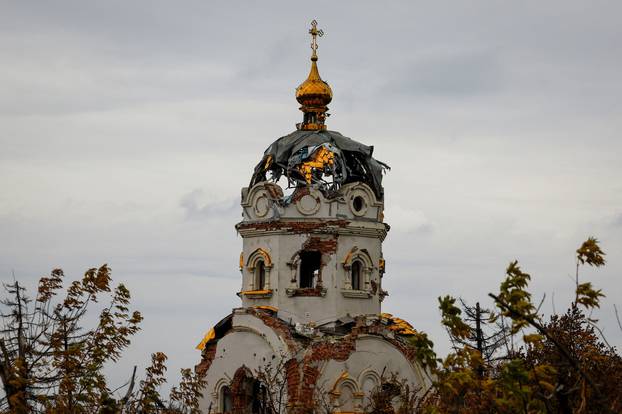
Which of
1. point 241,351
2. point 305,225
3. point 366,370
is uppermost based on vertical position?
point 305,225

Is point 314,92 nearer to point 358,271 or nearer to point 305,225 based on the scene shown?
point 305,225

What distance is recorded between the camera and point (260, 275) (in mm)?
35438

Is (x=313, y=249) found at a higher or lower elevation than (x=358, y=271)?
higher

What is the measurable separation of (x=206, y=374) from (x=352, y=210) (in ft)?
20.9

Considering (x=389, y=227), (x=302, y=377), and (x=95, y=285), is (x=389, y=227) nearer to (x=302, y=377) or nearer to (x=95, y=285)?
(x=302, y=377)

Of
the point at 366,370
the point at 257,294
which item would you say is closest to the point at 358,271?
the point at 257,294

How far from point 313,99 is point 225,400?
30.5 ft

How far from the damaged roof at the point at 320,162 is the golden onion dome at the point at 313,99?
0.58m

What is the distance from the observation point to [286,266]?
34656 mm

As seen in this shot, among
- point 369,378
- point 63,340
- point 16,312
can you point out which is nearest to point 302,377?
point 369,378

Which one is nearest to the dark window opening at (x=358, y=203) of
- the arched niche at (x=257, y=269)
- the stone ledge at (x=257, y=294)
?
the arched niche at (x=257, y=269)

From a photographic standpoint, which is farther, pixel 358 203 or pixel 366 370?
pixel 358 203

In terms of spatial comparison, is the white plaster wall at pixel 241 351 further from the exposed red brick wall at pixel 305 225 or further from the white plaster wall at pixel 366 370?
the exposed red brick wall at pixel 305 225

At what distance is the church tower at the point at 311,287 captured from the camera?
33312 millimetres
